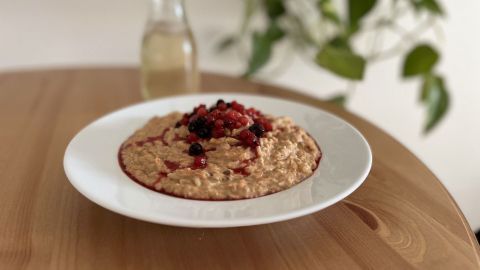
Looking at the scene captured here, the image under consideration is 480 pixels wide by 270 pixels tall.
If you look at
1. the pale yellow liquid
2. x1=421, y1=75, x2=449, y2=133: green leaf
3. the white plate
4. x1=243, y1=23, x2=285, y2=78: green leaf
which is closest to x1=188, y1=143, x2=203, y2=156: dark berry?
the white plate

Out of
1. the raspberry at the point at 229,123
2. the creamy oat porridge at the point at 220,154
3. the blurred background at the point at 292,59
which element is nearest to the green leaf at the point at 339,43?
the blurred background at the point at 292,59

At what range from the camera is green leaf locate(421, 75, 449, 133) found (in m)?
1.70

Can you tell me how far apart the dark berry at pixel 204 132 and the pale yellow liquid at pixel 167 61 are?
445 millimetres

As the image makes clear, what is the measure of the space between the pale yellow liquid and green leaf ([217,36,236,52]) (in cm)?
66

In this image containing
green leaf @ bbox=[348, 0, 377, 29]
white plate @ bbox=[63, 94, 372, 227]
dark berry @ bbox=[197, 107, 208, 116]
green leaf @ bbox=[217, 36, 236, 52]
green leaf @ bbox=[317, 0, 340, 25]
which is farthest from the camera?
green leaf @ bbox=[217, 36, 236, 52]

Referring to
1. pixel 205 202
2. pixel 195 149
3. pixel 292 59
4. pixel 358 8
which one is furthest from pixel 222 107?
pixel 292 59

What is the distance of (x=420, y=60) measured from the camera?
1613 mm

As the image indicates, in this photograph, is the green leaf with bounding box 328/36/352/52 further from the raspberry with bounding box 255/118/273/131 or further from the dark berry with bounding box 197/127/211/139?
the dark berry with bounding box 197/127/211/139

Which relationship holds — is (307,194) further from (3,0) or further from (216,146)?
(3,0)

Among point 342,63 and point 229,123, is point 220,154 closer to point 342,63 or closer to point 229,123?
point 229,123

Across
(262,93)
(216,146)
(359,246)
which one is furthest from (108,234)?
(262,93)

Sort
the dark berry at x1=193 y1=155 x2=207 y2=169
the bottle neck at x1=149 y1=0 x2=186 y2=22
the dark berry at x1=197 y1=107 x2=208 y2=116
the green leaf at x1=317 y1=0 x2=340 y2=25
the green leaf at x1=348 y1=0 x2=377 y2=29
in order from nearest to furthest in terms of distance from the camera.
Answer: the dark berry at x1=193 y1=155 x2=207 y2=169 < the dark berry at x1=197 y1=107 x2=208 y2=116 < the bottle neck at x1=149 y1=0 x2=186 y2=22 < the green leaf at x1=348 y1=0 x2=377 y2=29 < the green leaf at x1=317 y1=0 x2=340 y2=25

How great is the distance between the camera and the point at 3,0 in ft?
5.69

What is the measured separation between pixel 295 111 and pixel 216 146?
11.3 inches
